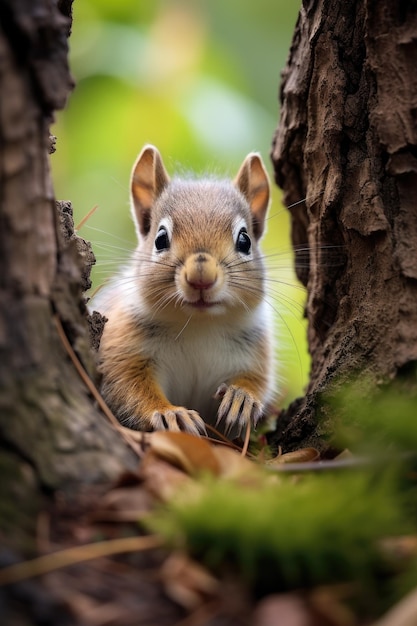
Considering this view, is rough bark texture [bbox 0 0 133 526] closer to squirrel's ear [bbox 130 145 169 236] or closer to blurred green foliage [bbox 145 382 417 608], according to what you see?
blurred green foliage [bbox 145 382 417 608]

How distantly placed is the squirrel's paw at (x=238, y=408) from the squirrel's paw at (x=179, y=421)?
0.51 ft

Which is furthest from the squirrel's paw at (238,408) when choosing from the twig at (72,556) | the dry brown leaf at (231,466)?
the twig at (72,556)

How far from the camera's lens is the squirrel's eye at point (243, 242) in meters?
3.27

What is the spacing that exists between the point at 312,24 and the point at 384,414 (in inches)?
67.6

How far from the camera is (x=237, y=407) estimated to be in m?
2.96

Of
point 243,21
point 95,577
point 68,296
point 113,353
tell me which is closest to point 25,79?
point 68,296

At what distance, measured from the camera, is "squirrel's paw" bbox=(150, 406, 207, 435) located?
2.69 meters

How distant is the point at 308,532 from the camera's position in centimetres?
138

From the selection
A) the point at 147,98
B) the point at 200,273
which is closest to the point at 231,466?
the point at 200,273

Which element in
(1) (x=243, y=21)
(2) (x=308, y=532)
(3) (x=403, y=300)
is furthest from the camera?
(1) (x=243, y=21)

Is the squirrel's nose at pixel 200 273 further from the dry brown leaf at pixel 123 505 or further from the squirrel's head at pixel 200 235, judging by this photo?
the dry brown leaf at pixel 123 505

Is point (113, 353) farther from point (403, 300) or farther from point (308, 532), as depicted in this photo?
point (308, 532)

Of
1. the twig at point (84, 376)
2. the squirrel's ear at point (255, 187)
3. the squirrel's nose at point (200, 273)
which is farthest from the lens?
the squirrel's ear at point (255, 187)

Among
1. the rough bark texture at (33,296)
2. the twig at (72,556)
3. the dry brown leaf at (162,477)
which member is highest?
the rough bark texture at (33,296)
